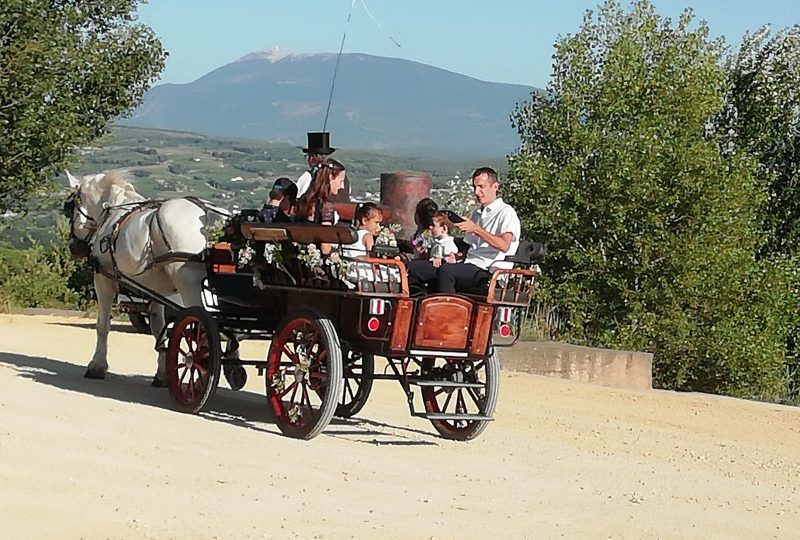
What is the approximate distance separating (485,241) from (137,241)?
387cm

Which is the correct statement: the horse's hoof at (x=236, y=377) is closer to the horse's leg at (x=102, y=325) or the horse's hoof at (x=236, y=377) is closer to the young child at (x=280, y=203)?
the young child at (x=280, y=203)

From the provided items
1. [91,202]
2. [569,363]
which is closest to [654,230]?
[569,363]

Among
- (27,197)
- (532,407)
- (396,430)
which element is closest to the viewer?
(396,430)

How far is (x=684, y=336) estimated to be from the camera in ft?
102

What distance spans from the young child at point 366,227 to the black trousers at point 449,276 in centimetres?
39

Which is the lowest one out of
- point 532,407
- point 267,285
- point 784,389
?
point 784,389

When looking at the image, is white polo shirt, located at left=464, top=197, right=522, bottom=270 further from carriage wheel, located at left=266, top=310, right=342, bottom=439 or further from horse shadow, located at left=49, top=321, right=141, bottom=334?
horse shadow, located at left=49, top=321, right=141, bottom=334

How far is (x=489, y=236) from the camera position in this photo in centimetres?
1046

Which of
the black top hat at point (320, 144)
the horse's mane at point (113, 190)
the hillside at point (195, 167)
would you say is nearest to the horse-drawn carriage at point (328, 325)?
the black top hat at point (320, 144)

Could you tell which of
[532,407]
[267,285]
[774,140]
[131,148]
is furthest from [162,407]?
[131,148]

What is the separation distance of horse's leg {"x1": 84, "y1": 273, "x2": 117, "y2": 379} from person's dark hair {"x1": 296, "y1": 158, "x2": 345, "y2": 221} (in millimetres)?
4144

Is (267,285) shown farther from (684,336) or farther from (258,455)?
(684,336)

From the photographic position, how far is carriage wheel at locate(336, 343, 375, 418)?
10781mm

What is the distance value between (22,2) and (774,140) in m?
29.4
